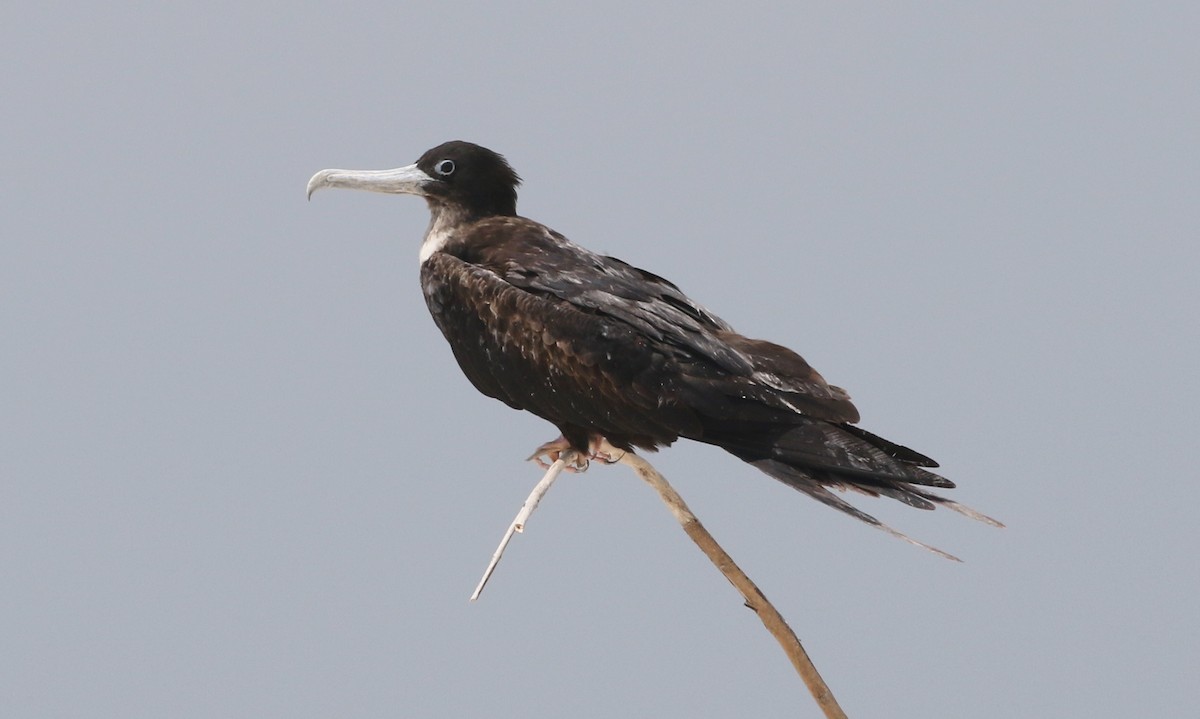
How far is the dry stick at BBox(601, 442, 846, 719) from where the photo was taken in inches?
168

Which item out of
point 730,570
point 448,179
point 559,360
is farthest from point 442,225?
point 730,570

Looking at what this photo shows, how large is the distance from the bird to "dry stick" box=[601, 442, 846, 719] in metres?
0.13

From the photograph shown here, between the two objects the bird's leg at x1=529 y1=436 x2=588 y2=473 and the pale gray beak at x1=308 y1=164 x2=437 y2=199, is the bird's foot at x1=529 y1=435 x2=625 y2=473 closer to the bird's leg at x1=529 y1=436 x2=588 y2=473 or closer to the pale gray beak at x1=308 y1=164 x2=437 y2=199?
the bird's leg at x1=529 y1=436 x2=588 y2=473

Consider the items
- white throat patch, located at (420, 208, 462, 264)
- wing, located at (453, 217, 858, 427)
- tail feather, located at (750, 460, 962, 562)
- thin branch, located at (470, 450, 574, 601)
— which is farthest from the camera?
white throat patch, located at (420, 208, 462, 264)

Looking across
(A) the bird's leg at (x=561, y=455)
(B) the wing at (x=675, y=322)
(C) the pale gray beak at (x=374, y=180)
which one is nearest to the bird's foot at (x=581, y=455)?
(A) the bird's leg at (x=561, y=455)

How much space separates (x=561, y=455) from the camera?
4301mm

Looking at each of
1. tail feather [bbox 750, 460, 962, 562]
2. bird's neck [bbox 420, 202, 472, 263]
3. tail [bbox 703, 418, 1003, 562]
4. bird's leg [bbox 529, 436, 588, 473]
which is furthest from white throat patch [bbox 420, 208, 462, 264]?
tail feather [bbox 750, 460, 962, 562]

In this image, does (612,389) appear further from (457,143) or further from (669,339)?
(457,143)

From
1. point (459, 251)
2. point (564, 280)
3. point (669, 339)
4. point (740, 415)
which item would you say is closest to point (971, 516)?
point (740, 415)

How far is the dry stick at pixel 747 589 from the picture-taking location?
4.27 m

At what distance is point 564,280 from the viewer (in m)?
4.11

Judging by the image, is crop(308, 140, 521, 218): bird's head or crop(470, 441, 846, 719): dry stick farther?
crop(308, 140, 521, 218): bird's head

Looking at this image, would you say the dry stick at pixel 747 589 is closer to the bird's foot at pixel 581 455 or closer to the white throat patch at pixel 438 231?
the bird's foot at pixel 581 455

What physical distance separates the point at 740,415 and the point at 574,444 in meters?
0.55
